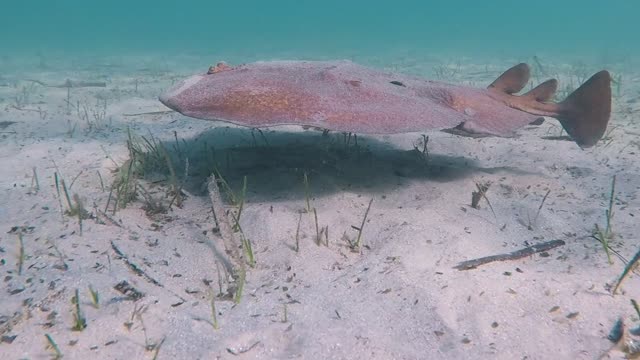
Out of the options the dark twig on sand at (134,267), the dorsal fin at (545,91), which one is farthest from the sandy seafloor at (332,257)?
the dorsal fin at (545,91)

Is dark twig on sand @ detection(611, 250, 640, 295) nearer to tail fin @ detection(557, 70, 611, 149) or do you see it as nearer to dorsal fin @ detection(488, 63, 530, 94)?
tail fin @ detection(557, 70, 611, 149)

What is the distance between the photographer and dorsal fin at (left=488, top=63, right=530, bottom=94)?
447cm

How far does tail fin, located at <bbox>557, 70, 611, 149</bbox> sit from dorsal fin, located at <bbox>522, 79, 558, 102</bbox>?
0.17 meters

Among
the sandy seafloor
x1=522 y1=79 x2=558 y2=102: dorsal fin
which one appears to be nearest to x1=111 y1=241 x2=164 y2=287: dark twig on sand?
the sandy seafloor

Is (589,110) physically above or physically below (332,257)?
above

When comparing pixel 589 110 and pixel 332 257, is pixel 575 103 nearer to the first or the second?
pixel 589 110

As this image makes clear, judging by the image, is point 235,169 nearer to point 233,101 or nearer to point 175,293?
point 233,101

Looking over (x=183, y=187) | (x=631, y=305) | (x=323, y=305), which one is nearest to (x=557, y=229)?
(x=631, y=305)

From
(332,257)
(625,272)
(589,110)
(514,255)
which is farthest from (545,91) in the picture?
(332,257)

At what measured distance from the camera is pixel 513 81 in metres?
4.50

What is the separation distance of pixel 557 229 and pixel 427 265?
140 cm

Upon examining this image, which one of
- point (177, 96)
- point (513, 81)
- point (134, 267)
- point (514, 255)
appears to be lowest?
point (134, 267)

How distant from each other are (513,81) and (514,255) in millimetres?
2504

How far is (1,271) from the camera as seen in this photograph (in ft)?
8.57
